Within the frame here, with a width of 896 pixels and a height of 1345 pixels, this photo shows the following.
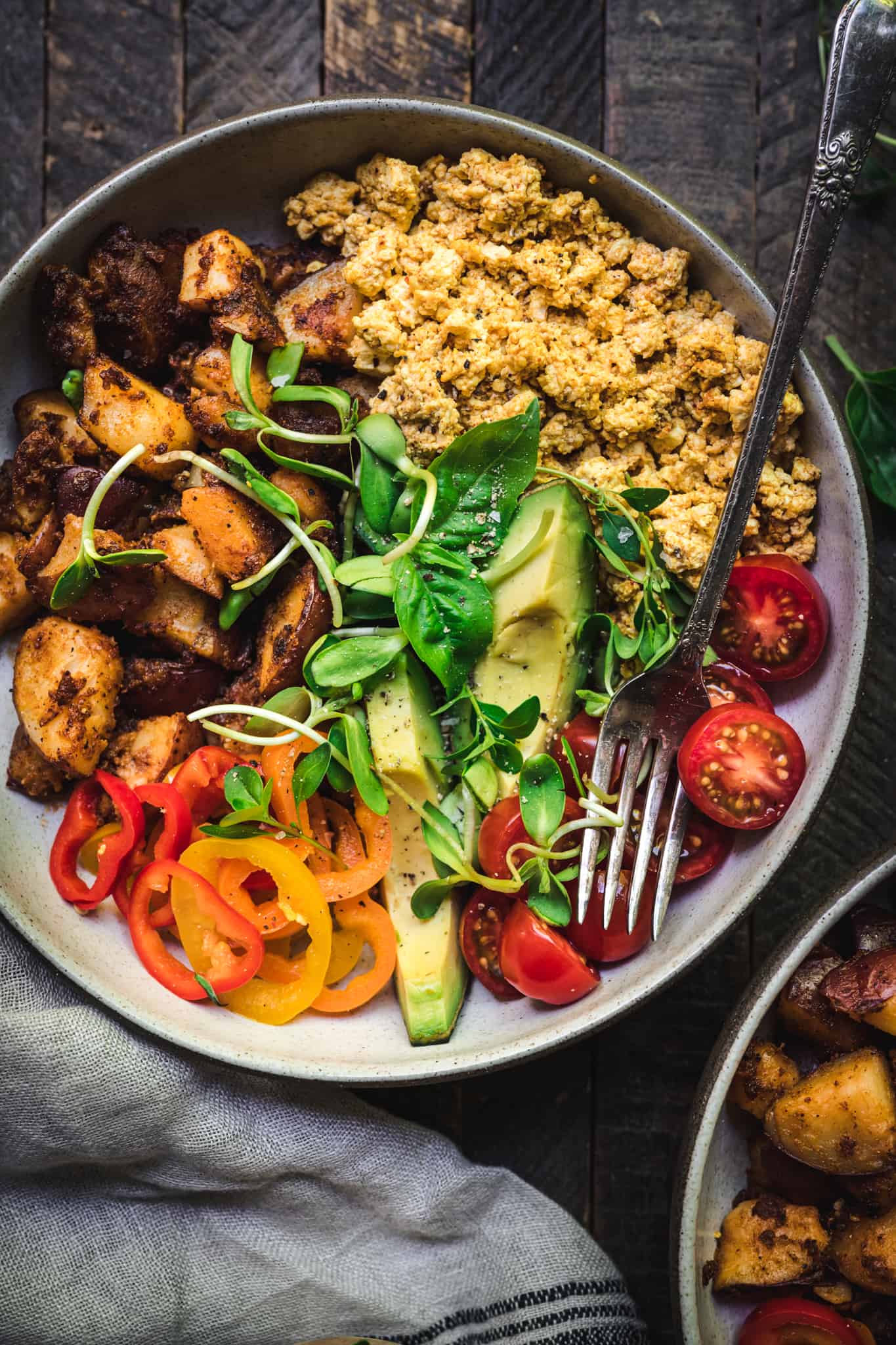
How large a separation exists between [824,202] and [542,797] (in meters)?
0.98

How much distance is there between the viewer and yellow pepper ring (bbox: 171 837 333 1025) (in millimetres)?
1813

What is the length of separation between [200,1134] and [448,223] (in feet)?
5.44

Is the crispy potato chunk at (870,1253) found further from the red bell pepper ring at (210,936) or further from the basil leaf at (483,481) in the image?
the basil leaf at (483,481)

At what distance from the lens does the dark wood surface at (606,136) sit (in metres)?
2.10

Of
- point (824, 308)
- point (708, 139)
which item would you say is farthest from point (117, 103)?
point (824, 308)

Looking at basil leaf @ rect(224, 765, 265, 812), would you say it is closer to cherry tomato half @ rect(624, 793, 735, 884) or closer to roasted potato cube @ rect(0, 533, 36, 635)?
roasted potato cube @ rect(0, 533, 36, 635)

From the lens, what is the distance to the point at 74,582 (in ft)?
5.71

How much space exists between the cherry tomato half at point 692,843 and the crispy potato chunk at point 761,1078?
31cm

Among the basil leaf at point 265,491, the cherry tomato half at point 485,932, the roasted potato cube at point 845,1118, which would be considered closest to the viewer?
the roasted potato cube at point 845,1118

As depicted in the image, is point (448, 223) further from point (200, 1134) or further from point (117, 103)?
point (200, 1134)

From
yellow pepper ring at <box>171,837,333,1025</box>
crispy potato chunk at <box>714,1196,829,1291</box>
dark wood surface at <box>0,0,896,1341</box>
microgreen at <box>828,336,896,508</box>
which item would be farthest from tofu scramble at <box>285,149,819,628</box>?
crispy potato chunk at <box>714,1196,829,1291</box>

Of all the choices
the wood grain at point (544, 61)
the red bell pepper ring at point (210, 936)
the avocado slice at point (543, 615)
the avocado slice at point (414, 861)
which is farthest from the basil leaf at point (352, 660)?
the wood grain at point (544, 61)

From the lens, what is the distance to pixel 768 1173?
1870mm

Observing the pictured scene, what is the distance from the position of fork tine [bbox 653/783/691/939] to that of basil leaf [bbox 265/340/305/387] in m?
0.94
